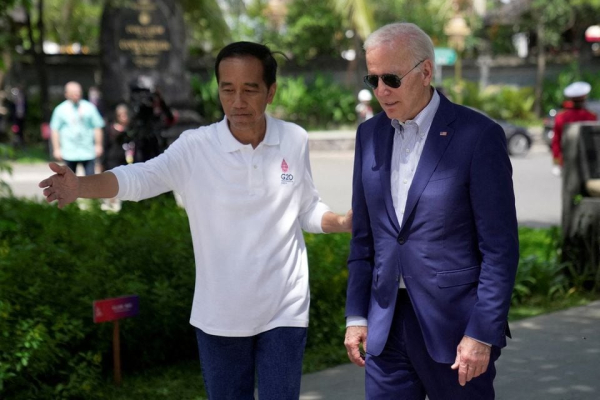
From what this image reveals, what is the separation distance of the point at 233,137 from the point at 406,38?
83cm

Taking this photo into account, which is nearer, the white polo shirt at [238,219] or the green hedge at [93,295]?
the white polo shirt at [238,219]

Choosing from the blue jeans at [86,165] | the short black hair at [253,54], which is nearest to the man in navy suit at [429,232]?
the short black hair at [253,54]

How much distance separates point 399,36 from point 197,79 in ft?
95.3

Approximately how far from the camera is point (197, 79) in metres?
32.0

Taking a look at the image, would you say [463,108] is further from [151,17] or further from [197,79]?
[197,79]

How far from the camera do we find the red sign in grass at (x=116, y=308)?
549 cm

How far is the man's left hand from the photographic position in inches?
128

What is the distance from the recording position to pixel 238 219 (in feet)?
12.2

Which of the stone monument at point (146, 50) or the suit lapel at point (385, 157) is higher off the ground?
the stone monument at point (146, 50)

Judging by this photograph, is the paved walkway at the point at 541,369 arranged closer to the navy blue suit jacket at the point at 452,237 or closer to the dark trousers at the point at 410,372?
the dark trousers at the point at 410,372

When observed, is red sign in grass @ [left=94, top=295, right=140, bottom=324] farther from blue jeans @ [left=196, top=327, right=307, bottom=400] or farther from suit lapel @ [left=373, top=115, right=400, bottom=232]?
suit lapel @ [left=373, top=115, right=400, bottom=232]

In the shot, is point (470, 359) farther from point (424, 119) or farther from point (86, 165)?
point (86, 165)

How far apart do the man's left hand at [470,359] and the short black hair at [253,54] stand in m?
1.27

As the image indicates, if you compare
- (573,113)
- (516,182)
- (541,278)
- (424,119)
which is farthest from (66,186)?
(516,182)
